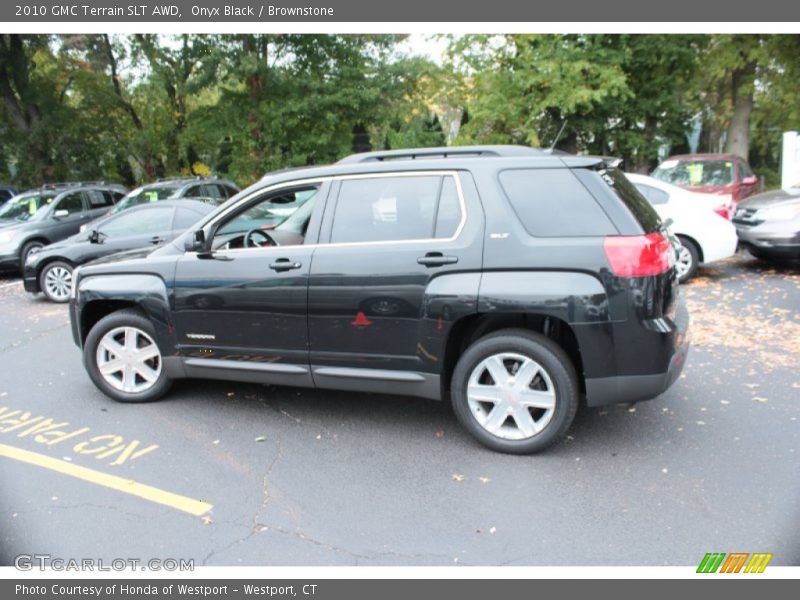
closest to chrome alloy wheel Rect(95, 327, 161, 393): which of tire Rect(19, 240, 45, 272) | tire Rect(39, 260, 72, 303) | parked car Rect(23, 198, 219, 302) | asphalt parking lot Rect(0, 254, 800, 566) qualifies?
asphalt parking lot Rect(0, 254, 800, 566)

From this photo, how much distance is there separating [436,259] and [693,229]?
6.23 meters

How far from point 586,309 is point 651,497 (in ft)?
3.59

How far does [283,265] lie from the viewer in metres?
4.31

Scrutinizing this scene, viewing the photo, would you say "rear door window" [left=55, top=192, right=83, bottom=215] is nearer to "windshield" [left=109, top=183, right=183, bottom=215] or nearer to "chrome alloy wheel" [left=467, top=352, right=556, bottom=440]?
"windshield" [left=109, top=183, right=183, bottom=215]

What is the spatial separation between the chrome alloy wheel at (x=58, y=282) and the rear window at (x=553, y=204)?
788 cm

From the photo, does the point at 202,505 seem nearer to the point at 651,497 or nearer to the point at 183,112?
the point at 651,497

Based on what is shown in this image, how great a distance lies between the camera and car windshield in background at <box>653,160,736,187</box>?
12203 mm

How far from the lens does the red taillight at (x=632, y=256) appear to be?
3613 mm

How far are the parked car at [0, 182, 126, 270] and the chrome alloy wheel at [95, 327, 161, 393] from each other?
6.89m

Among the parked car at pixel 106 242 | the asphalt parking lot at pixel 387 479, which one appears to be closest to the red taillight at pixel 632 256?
the asphalt parking lot at pixel 387 479

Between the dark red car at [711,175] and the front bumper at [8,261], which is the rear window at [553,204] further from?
the front bumper at [8,261]

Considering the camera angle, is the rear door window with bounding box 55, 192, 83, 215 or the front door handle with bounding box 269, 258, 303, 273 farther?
the rear door window with bounding box 55, 192, 83, 215

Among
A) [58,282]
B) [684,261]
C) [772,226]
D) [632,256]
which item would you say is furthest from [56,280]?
[772,226]

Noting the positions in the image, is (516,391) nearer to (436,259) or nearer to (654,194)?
(436,259)
